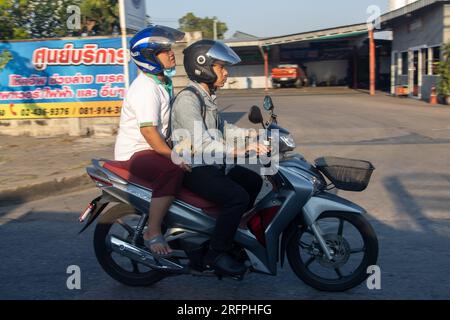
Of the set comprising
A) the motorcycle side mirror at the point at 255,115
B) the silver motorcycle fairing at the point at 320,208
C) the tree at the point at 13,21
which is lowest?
the silver motorcycle fairing at the point at 320,208

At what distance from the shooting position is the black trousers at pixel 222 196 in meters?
3.76

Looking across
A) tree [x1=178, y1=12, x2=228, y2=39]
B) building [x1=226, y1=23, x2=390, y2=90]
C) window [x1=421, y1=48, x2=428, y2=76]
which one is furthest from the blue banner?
tree [x1=178, y1=12, x2=228, y2=39]

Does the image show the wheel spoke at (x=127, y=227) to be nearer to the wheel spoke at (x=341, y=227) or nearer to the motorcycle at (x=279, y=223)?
the motorcycle at (x=279, y=223)

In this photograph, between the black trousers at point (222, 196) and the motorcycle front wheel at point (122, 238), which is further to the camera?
the motorcycle front wheel at point (122, 238)

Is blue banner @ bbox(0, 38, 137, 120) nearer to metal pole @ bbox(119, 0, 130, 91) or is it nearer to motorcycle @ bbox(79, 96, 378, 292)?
metal pole @ bbox(119, 0, 130, 91)

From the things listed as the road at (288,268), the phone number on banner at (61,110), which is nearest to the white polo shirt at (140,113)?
the road at (288,268)

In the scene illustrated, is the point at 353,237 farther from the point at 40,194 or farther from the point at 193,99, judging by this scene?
the point at 40,194

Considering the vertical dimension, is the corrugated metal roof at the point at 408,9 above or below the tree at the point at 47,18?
above

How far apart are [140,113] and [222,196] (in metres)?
0.80

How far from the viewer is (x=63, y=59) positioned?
11930 mm

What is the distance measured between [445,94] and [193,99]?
18.9 meters

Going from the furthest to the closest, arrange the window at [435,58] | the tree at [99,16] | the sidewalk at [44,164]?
1. the window at [435,58]
2. the tree at [99,16]
3. the sidewalk at [44,164]

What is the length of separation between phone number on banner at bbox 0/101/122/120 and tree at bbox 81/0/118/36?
3177 mm

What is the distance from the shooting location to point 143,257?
4.00 m
